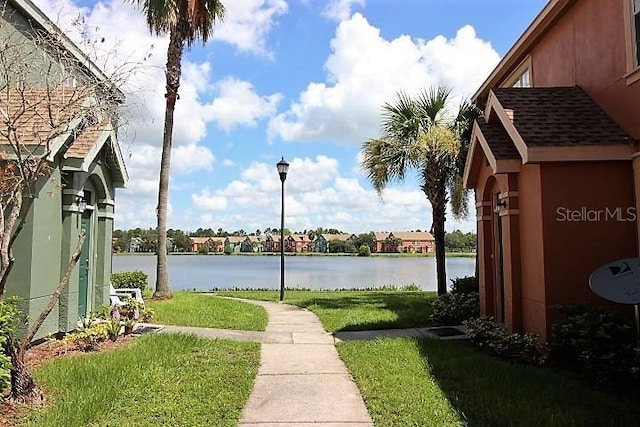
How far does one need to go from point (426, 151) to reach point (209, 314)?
26.5ft

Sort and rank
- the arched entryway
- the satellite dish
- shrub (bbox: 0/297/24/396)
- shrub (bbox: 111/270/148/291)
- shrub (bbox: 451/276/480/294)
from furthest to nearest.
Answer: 1. shrub (bbox: 111/270/148/291)
2. shrub (bbox: 451/276/480/294)
3. the arched entryway
4. the satellite dish
5. shrub (bbox: 0/297/24/396)

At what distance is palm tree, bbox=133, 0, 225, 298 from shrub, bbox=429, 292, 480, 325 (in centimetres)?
865

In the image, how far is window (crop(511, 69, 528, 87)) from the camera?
1270 cm

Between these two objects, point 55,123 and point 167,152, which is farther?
point 167,152

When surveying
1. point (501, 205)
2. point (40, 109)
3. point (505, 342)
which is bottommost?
point (505, 342)

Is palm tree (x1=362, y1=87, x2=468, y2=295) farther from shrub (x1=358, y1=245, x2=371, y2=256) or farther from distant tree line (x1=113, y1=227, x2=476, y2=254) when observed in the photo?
shrub (x1=358, y1=245, x2=371, y2=256)

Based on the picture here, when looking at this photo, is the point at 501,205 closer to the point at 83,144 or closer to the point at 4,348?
the point at 83,144

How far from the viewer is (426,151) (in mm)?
16469

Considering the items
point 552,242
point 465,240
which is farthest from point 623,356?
point 465,240

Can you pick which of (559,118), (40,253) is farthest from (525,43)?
(40,253)

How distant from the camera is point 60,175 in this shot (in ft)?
30.9

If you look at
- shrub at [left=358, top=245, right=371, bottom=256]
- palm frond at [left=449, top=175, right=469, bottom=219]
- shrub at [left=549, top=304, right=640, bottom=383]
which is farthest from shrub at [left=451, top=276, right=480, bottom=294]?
shrub at [left=358, top=245, right=371, bottom=256]

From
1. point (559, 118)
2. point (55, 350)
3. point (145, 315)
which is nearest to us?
point (55, 350)

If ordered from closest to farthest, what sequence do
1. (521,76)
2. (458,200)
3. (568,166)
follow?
(568,166), (521,76), (458,200)
